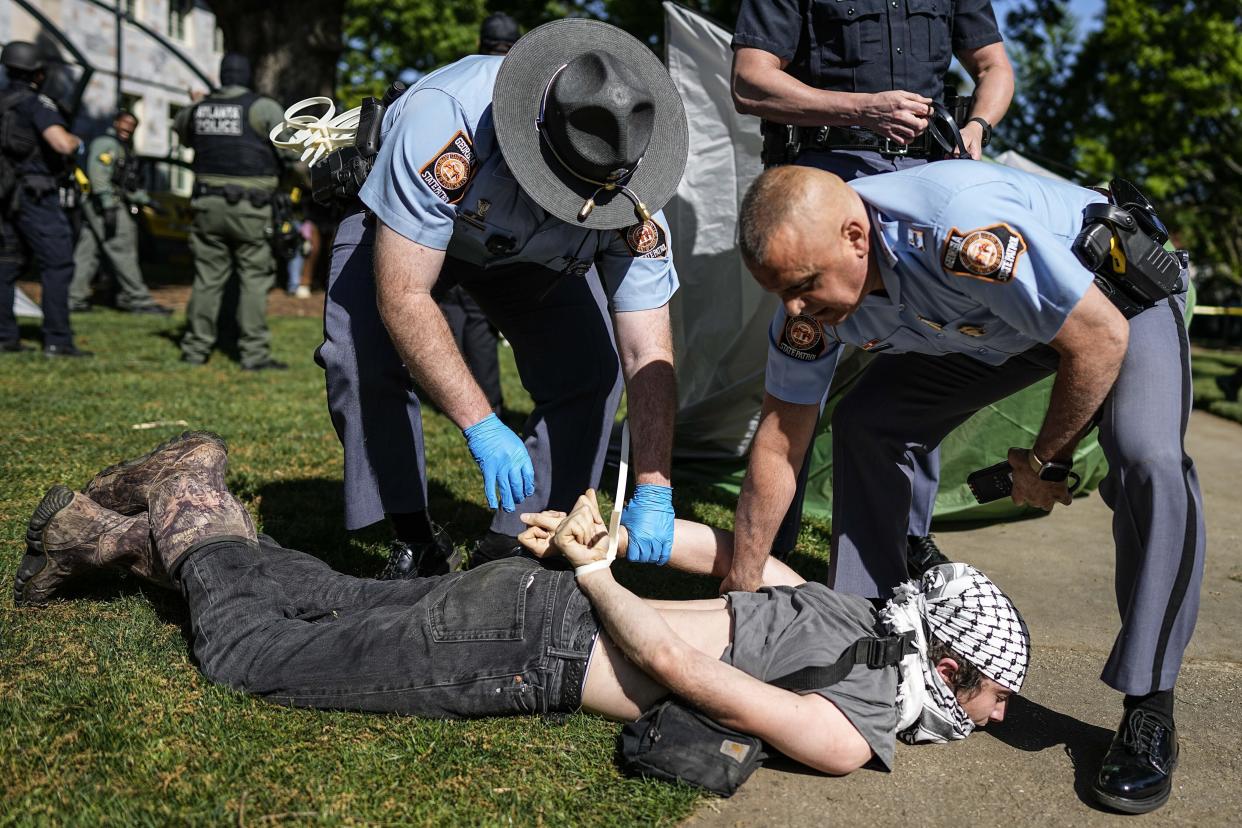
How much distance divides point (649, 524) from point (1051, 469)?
3.32ft

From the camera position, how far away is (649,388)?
3012mm

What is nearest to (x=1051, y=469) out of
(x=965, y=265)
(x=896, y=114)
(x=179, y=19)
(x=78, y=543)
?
(x=965, y=265)

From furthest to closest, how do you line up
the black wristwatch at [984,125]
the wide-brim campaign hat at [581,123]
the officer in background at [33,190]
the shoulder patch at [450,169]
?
the officer in background at [33,190] → the black wristwatch at [984,125] → the shoulder patch at [450,169] → the wide-brim campaign hat at [581,123]

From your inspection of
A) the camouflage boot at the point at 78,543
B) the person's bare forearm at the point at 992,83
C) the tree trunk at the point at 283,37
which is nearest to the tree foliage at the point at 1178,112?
the tree trunk at the point at 283,37

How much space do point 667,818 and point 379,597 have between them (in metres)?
0.98

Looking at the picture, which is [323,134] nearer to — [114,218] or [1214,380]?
[114,218]

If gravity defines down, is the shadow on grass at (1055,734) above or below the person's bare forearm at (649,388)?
below

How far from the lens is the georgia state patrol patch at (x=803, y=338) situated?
2.71m

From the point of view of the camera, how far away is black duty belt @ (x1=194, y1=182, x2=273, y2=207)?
7.59 m

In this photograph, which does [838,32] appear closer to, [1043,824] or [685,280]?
[685,280]

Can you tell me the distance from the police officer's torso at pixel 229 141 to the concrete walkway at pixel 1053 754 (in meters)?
5.91

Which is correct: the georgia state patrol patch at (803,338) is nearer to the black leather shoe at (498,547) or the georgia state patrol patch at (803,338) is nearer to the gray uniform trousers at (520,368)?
the gray uniform trousers at (520,368)

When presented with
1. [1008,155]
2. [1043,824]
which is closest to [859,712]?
[1043,824]

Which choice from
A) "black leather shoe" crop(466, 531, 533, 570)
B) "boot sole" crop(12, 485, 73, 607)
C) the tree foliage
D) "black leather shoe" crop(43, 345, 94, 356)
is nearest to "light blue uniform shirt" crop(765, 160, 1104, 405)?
"black leather shoe" crop(466, 531, 533, 570)
